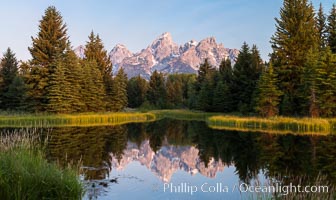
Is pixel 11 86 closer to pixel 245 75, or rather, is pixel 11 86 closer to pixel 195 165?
pixel 245 75

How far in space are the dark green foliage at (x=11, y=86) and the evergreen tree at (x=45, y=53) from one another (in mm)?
1833

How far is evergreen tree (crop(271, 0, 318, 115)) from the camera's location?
36.6 metres

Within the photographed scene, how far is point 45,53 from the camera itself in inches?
1670

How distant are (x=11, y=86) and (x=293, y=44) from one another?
34558 millimetres

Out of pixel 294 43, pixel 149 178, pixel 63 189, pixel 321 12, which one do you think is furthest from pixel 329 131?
pixel 321 12

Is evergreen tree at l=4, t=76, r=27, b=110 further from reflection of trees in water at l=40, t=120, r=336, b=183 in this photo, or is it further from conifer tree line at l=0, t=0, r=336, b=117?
reflection of trees in water at l=40, t=120, r=336, b=183

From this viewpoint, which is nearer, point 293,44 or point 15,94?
point 293,44

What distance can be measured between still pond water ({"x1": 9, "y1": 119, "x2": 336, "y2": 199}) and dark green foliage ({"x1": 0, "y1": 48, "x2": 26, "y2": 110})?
25.3 metres

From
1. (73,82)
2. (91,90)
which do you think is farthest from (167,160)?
(91,90)

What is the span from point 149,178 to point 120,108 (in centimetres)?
4021

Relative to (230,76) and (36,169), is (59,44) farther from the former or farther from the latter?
(36,169)

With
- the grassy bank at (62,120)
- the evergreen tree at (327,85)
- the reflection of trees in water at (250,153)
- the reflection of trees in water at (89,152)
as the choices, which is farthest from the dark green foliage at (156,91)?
the reflection of trees in water at (89,152)

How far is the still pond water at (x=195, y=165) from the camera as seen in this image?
34.1ft

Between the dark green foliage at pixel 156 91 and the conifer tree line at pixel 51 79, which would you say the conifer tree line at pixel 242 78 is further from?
the dark green foliage at pixel 156 91
